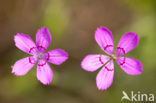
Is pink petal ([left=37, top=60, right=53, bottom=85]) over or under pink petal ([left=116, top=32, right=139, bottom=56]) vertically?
under

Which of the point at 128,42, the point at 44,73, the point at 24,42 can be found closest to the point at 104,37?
the point at 128,42

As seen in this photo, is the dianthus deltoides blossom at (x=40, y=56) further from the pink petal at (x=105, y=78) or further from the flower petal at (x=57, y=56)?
the pink petal at (x=105, y=78)

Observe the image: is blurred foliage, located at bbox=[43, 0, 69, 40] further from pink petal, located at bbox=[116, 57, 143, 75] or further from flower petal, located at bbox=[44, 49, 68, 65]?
pink petal, located at bbox=[116, 57, 143, 75]

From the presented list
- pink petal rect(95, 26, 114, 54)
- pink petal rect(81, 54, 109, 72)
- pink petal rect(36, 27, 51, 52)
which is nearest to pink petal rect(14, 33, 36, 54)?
pink petal rect(36, 27, 51, 52)

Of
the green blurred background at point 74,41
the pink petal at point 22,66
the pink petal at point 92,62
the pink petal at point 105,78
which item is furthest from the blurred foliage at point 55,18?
the pink petal at point 105,78

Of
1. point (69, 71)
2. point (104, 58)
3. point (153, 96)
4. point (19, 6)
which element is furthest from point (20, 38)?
point (153, 96)

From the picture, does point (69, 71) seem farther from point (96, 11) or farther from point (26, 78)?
point (96, 11)
